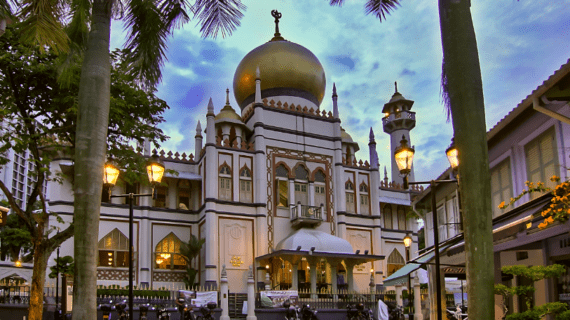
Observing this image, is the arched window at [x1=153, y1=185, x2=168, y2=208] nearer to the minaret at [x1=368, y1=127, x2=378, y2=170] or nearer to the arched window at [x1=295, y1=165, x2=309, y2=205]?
the arched window at [x1=295, y1=165, x2=309, y2=205]

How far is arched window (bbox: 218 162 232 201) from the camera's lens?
34094mm

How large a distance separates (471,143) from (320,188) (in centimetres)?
3004

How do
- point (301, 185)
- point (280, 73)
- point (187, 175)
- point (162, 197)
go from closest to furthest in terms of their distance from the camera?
1. point (187, 175)
2. point (162, 197)
3. point (301, 185)
4. point (280, 73)

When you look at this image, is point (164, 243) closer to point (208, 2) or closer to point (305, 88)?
point (305, 88)

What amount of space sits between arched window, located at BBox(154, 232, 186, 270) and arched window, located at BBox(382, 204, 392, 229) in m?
14.6

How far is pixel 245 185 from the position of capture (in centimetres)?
3494

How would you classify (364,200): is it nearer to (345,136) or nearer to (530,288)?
(345,136)

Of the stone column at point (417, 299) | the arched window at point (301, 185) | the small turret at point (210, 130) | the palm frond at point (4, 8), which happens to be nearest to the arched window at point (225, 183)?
the small turret at point (210, 130)

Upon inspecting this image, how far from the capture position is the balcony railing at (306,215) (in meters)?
34.4

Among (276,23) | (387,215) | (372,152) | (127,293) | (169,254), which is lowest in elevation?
(127,293)

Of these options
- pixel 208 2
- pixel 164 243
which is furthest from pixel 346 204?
pixel 208 2

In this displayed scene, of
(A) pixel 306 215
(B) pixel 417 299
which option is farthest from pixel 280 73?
(B) pixel 417 299

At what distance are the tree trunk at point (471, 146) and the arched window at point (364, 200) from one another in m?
31.0

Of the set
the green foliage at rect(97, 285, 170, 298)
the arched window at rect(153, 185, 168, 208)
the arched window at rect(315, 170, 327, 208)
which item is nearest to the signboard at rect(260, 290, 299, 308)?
the green foliage at rect(97, 285, 170, 298)
